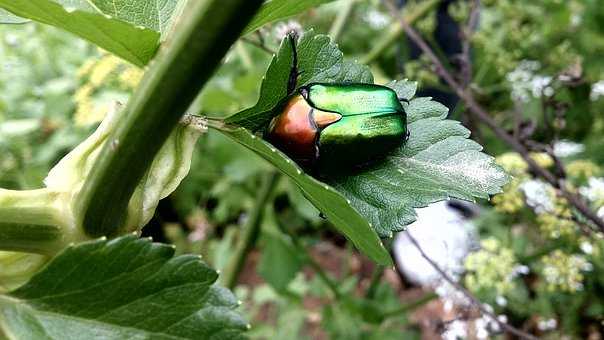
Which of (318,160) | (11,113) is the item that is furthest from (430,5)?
(11,113)

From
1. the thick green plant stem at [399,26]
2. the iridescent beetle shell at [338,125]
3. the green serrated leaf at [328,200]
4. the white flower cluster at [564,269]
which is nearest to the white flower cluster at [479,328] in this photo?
the white flower cluster at [564,269]

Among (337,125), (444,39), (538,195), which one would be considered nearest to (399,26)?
(444,39)

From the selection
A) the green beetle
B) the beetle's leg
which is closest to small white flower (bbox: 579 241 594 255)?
the green beetle

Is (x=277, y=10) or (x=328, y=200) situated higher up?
(x=277, y=10)

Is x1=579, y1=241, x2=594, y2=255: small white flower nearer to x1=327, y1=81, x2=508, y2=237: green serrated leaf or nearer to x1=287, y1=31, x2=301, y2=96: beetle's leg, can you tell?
x1=327, y1=81, x2=508, y2=237: green serrated leaf

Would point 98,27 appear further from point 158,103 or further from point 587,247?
point 587,247

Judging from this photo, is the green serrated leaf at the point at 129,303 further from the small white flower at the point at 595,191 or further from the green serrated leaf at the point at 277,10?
the small white flower at the point at 595,191

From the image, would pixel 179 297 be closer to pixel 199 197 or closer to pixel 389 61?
pixel 389 61
